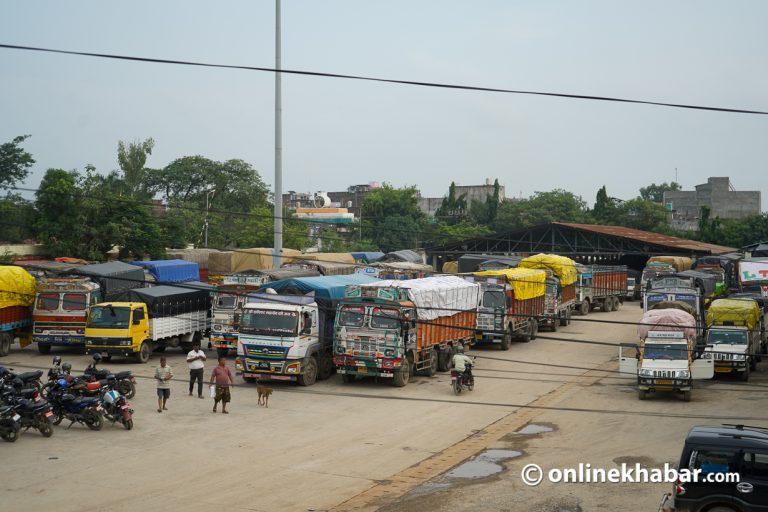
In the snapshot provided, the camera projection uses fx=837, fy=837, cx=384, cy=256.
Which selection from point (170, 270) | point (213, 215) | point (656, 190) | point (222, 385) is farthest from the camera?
point (656, 190)

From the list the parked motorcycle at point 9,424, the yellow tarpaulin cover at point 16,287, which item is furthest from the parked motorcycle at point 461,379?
the yellow tarpaulin cover at point 16,287

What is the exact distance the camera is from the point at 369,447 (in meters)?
18.1

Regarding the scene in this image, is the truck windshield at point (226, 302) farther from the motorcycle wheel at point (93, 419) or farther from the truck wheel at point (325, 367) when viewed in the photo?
the motorcycle wheel at point (93, 419)

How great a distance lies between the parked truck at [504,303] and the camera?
33188 mm

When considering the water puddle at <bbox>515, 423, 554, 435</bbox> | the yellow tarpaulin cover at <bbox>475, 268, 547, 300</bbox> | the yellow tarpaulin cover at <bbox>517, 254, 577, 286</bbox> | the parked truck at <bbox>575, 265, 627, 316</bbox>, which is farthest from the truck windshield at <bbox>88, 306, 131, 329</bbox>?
the parked truck at <bbox>575, 265, 627, 316</bbox>

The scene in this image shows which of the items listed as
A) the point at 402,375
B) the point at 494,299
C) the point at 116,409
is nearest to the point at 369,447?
the point at 116,409

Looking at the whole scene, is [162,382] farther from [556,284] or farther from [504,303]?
[556,284]

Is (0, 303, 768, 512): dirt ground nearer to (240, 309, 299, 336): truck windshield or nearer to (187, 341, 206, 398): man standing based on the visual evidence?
(187, 341, 206, 398): man standing

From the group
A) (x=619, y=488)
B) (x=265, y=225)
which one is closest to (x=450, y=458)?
(x=619, y=488)

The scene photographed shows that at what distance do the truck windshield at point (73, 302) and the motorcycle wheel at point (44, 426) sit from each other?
11.3 metres

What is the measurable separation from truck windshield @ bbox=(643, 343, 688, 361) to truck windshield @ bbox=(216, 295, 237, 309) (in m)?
13.6

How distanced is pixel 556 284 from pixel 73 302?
21.3 meters

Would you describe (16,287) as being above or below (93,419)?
above

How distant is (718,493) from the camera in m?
11.8
